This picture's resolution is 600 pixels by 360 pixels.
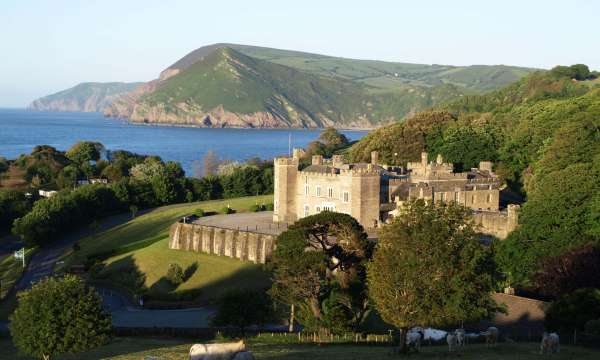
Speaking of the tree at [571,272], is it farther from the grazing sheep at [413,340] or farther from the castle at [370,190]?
the castle at [370,190]

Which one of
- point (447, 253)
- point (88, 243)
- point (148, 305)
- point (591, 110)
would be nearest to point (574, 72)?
point (591, 110)

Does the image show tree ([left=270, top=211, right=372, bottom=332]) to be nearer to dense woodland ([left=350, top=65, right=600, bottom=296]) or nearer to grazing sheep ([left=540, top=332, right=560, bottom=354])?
dense woodland ([left=350, top=65, right=600, bottom=296])

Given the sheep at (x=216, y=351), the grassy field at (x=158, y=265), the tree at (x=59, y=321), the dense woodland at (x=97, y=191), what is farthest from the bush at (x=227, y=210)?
the sheep at (x=216, y=351)

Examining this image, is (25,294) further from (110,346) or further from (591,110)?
(591,110)

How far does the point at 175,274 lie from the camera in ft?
191

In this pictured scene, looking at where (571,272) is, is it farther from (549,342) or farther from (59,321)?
(59,321)

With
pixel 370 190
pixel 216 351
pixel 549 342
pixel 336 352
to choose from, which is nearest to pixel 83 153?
pixel 370 190

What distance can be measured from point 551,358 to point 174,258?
39804mm

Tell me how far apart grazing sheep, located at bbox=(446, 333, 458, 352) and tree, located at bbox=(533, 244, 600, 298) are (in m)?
9.12

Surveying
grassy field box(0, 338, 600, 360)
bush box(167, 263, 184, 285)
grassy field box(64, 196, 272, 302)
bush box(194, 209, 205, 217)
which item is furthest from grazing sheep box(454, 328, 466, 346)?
bush box(194, 209, 205, 217)

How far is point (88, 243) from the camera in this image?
246ft

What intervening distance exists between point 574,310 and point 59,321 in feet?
71.9

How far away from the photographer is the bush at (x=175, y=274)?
58.0m

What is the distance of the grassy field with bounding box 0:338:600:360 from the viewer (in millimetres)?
28141
